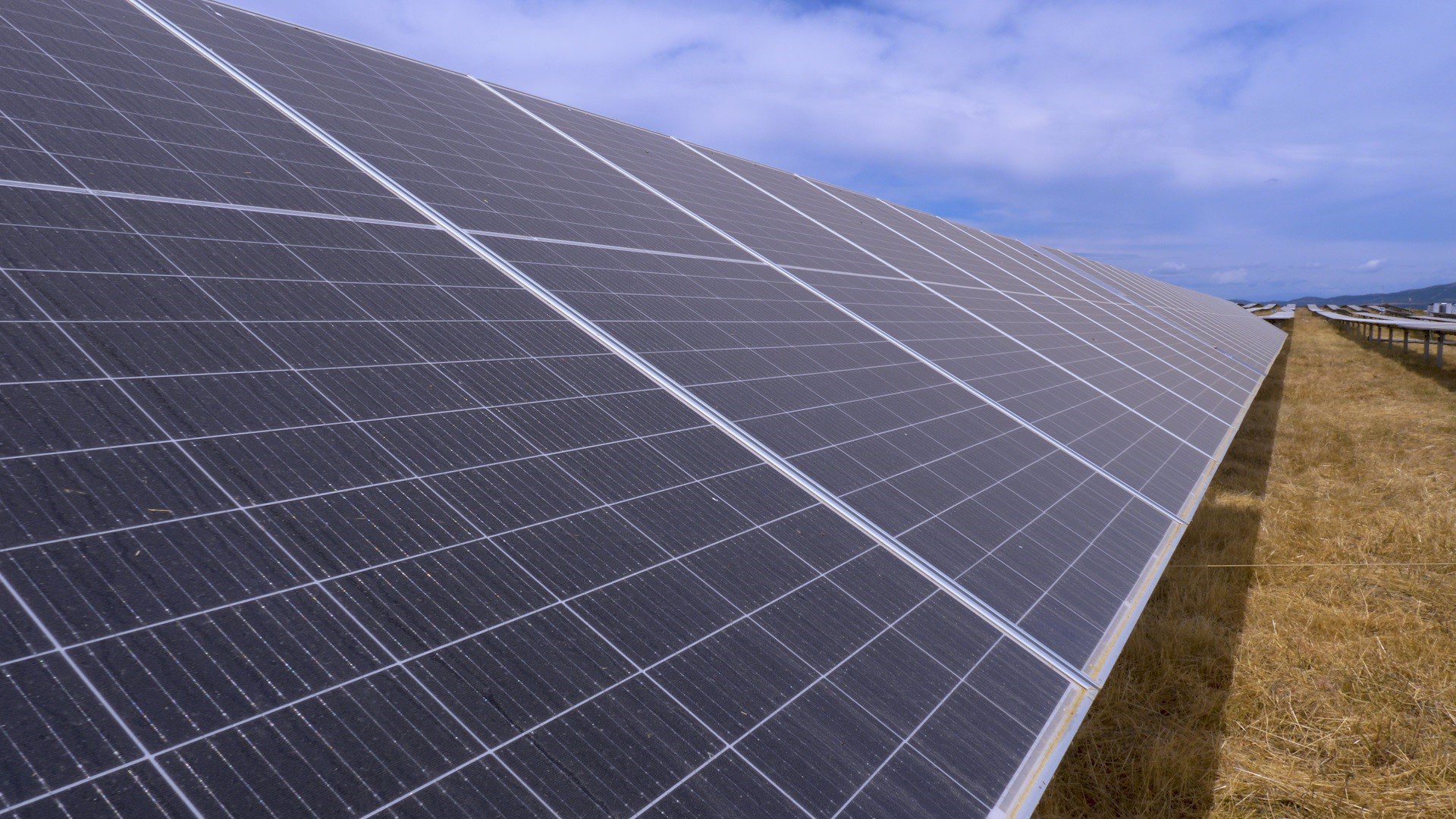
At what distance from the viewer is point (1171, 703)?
7.12m

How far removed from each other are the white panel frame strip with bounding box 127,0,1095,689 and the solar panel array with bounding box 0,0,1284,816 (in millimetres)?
26

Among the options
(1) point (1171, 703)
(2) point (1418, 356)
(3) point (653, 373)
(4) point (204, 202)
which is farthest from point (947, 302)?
(2) point (1418, 356)

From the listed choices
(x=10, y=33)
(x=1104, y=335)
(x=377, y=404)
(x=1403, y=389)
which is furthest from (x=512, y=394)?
(x=1403, y=389)

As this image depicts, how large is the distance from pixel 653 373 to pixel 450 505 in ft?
6.36

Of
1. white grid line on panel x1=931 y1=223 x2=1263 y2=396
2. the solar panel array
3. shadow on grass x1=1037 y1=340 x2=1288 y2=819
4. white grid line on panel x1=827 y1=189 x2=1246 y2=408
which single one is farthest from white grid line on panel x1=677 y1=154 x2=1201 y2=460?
white grid line on panel x1=931 y1=223 x2=1263 y2=396

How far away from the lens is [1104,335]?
1484 cm

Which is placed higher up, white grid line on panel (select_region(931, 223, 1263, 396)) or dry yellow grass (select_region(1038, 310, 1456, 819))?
white grid line on panel (select_region(931, 223, 1263, 396))

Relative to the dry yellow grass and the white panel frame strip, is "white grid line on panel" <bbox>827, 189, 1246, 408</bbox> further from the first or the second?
the white panel frame strip

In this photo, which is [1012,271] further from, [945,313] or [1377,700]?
[1377,700]

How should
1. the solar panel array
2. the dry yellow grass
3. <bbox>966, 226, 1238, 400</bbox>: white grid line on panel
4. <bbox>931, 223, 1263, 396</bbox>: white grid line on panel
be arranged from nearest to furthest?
the solar panel array → the dry yellow grass → <bbox>966, 226, 1238, 400</bbox>: white grid line on panel → <bbox>931, 223, 1263, 396</bbox>: white grid line on panel

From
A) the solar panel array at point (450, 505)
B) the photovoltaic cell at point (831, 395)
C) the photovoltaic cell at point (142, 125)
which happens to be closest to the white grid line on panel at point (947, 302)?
the photovoltaic cell at point (831, 395)

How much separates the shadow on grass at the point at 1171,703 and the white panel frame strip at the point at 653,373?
2.41 m

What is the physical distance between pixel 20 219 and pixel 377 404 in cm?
157

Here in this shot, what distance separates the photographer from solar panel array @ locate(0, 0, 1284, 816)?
2.05 meters
